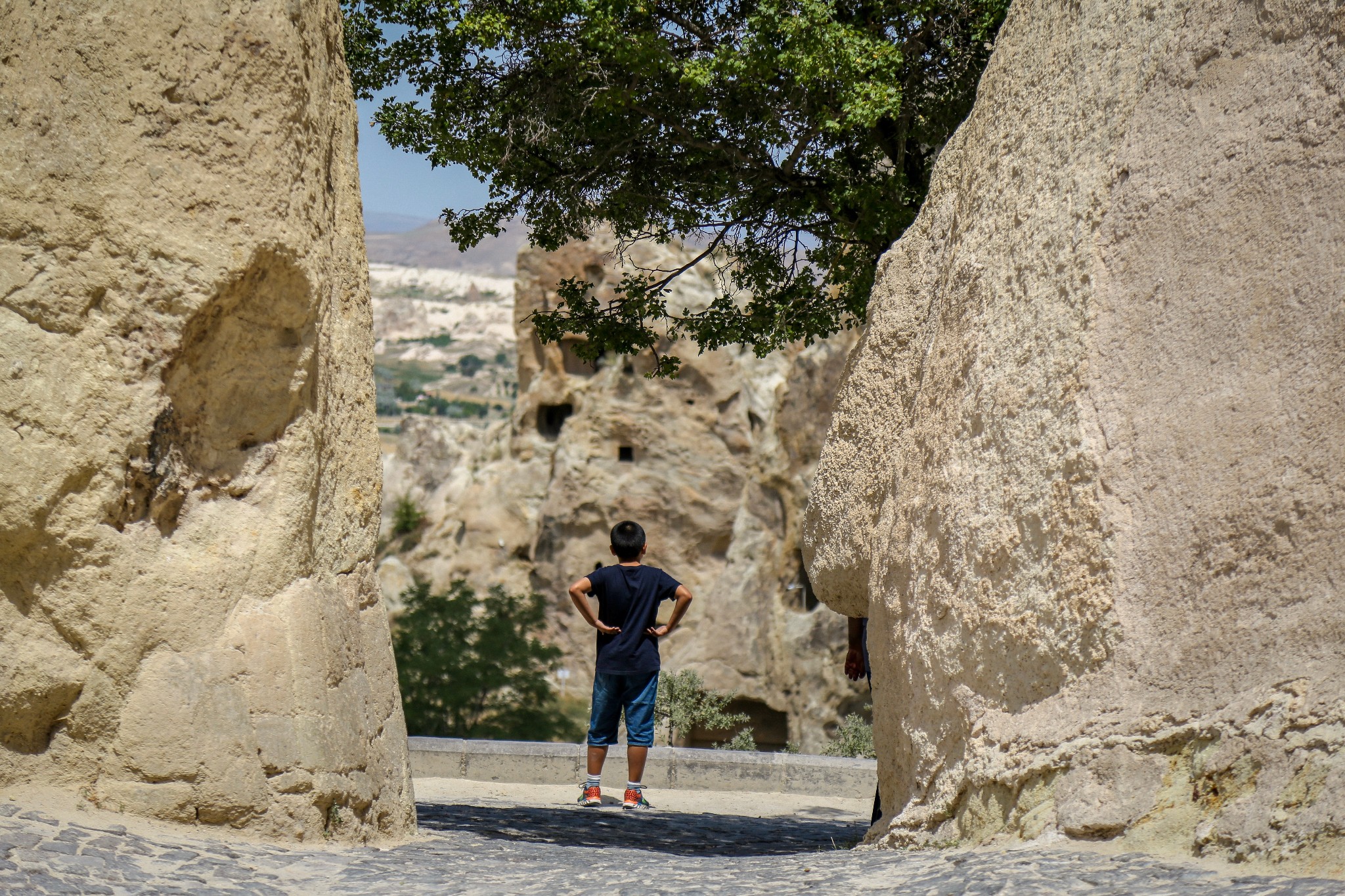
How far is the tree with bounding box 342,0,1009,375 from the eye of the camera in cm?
734

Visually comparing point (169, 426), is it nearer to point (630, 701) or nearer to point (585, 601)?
point (585, 601)

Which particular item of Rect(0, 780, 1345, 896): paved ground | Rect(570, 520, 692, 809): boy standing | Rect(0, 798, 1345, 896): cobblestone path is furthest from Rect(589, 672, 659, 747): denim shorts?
Rect(0, 798, 1345, 896): cobblestone path

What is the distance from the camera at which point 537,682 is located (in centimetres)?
1645

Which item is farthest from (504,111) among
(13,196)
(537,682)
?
(537,682)

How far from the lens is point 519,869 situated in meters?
4.59

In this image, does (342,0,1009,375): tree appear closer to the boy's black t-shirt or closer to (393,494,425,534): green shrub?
the boy's black t-shirt

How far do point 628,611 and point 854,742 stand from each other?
5424 millimetres

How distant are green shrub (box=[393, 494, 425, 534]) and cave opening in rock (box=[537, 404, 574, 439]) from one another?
1105 cm

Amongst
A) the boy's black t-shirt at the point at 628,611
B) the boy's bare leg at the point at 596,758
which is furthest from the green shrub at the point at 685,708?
the boy's black t-shirt at the point at 628,611

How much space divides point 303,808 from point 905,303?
3.59m

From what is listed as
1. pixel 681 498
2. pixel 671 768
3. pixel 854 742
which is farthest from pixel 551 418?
pixel 671 768

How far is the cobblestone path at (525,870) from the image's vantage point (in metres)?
3.36

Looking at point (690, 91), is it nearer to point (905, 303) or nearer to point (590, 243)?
Result: point (905, 303)

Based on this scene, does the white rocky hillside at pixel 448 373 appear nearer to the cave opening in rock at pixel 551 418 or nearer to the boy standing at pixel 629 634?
the cave opening in rock at pixel 551 418
